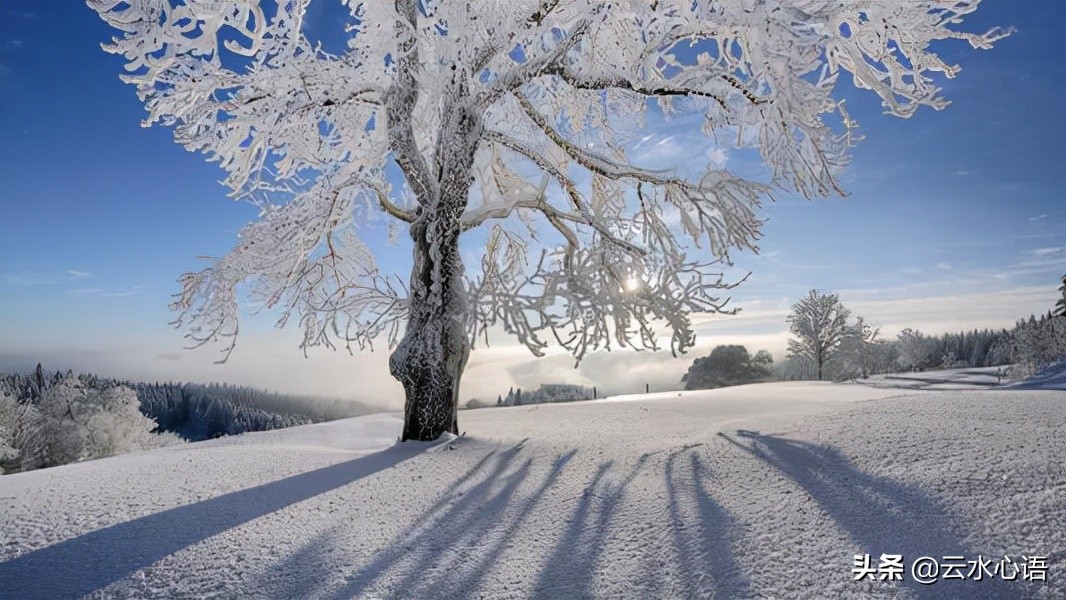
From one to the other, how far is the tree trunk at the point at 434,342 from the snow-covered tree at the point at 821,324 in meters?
24.6

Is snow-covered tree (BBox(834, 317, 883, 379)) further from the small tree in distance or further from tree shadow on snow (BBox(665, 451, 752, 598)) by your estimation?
tree shadow on snow (BBox(665, 451, 752, 598))

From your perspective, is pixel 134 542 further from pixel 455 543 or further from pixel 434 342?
pixel 434 342

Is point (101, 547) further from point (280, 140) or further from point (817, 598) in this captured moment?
point (280, 140)

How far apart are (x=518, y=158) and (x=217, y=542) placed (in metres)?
6.98

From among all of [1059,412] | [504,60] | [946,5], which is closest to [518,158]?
[504,60]

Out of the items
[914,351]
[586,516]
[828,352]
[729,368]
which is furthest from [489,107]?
[914,351]

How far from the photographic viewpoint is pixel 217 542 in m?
3.80

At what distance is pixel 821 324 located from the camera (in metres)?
27.6

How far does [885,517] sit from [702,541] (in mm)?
1128

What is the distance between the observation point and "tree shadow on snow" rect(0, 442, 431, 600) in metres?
3.30

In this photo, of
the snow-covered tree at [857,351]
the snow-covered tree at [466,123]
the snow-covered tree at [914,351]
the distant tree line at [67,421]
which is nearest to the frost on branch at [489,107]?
the snow-covered tree at [466,123]

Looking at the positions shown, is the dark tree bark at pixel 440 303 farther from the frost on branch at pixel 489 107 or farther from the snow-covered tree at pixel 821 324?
the snow-covered tree at pixel 821 324

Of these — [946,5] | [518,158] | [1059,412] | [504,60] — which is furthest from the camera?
[518,158]

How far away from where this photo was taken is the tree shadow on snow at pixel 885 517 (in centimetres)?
272
